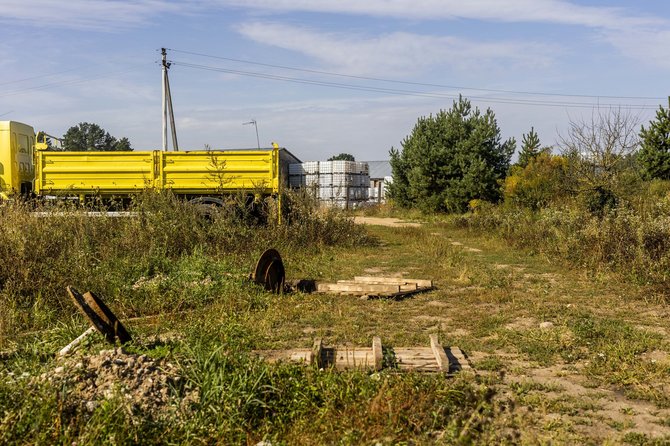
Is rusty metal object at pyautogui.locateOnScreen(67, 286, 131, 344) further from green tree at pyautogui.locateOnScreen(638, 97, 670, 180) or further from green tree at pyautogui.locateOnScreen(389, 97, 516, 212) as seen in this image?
green tree at pyautogui.locateOnScreen(638, 97, 670, 180)

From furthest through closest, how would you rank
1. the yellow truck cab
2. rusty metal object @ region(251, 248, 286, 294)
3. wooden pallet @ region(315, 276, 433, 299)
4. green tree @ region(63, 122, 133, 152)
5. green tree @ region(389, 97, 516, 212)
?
1. green tree @ region(63, 122, 133, 152)
2. green tree @ region(389, 97, 516, 212)
3. the yellow truck cab
4. wooden pallet @ region(315, 276, 433, 299)
5. rusty metal object @ region(251, 248, 286, 294)

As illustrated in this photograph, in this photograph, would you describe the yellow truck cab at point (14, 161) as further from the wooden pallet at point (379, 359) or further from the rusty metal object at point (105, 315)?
the wooden pallet at point (379, 359)

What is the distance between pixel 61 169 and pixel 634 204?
1421 cm

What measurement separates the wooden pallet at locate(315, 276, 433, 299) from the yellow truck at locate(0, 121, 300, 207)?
5.78 metres

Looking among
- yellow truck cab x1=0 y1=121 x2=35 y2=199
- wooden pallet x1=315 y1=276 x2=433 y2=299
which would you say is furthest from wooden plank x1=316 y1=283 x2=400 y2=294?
yellow truck cab x1=0 y1=121 x2=35 y2=199

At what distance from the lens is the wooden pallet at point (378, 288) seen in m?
8.28

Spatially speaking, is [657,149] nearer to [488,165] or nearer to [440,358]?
[488,165]

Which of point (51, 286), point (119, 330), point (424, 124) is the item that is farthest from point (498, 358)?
point (424, 124)

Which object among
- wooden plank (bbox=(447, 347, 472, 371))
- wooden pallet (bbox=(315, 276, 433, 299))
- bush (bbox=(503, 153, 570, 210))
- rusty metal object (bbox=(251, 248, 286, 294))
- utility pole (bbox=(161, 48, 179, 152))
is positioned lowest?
wooden plank (bbox=(447, 347, 472, 371))

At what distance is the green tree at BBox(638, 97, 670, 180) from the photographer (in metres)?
30.2

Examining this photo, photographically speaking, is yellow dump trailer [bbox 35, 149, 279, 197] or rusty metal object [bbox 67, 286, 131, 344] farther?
yellow dump trailer [bbox 35, 149, 279, 197]

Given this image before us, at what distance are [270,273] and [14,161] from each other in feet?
32.5

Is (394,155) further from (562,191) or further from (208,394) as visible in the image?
(208,394)

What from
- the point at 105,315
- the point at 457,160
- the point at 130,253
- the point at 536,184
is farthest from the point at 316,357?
the point at 457,160
